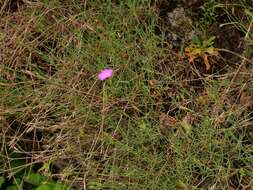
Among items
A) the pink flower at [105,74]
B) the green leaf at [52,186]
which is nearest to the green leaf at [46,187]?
the green leaf at [52,186]

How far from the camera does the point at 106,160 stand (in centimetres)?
196

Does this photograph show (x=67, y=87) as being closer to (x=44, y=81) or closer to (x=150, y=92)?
(x=44, y=81)

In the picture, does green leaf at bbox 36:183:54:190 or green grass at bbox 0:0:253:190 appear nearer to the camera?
green grass at bbox 0:0:253:190

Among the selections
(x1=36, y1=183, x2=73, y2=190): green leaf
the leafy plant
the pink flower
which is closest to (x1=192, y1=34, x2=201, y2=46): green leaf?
the leafy plant

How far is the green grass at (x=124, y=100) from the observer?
6.22 feet

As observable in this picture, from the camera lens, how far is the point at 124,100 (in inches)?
79.1

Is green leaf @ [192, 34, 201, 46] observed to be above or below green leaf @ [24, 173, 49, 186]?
above

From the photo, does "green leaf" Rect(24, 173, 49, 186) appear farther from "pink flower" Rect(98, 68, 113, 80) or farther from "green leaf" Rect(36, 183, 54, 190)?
"pink flower" Rect(98, 68, 113, 80)

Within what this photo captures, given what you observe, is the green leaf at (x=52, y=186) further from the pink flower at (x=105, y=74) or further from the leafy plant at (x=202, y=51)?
the leafy plant at (x=202, y=51)

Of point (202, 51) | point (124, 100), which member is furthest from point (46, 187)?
point (202, 51)

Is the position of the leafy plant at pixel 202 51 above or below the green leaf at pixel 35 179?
above

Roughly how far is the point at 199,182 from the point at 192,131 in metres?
0.17

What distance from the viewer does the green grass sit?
6.22 feet

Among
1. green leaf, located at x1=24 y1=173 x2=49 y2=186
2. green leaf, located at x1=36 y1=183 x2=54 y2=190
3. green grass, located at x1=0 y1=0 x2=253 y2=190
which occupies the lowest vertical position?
green leaf, located at x1=24 y1=173 x2=49 y2=186
